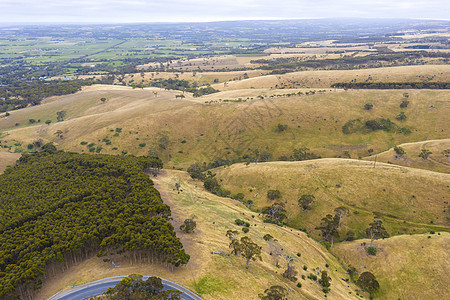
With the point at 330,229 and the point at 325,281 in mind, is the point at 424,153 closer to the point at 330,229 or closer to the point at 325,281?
the point at 330,229

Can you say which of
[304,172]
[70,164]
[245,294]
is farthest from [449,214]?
[70,164]

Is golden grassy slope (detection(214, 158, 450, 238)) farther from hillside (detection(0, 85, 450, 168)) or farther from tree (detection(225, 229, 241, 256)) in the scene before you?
hillside (detection(0, 85, 450, 168))

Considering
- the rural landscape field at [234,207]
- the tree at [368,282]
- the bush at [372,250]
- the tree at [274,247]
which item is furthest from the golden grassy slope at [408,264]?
the tree at [274,247]

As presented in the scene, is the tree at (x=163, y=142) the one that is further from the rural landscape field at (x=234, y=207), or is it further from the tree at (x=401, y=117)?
the tree at (x=401, y=117)

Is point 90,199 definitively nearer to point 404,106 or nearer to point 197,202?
point 197,202

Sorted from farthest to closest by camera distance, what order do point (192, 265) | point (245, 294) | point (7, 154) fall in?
1. point (7, 154)
2. point (192, 265)
3. point (245, 294)

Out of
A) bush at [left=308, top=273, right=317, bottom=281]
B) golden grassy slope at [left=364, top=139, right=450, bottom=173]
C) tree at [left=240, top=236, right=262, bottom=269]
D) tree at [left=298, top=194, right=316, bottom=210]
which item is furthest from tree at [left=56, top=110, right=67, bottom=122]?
golden grassy slope at [left=364, top=139, right=450, bottom=173]
